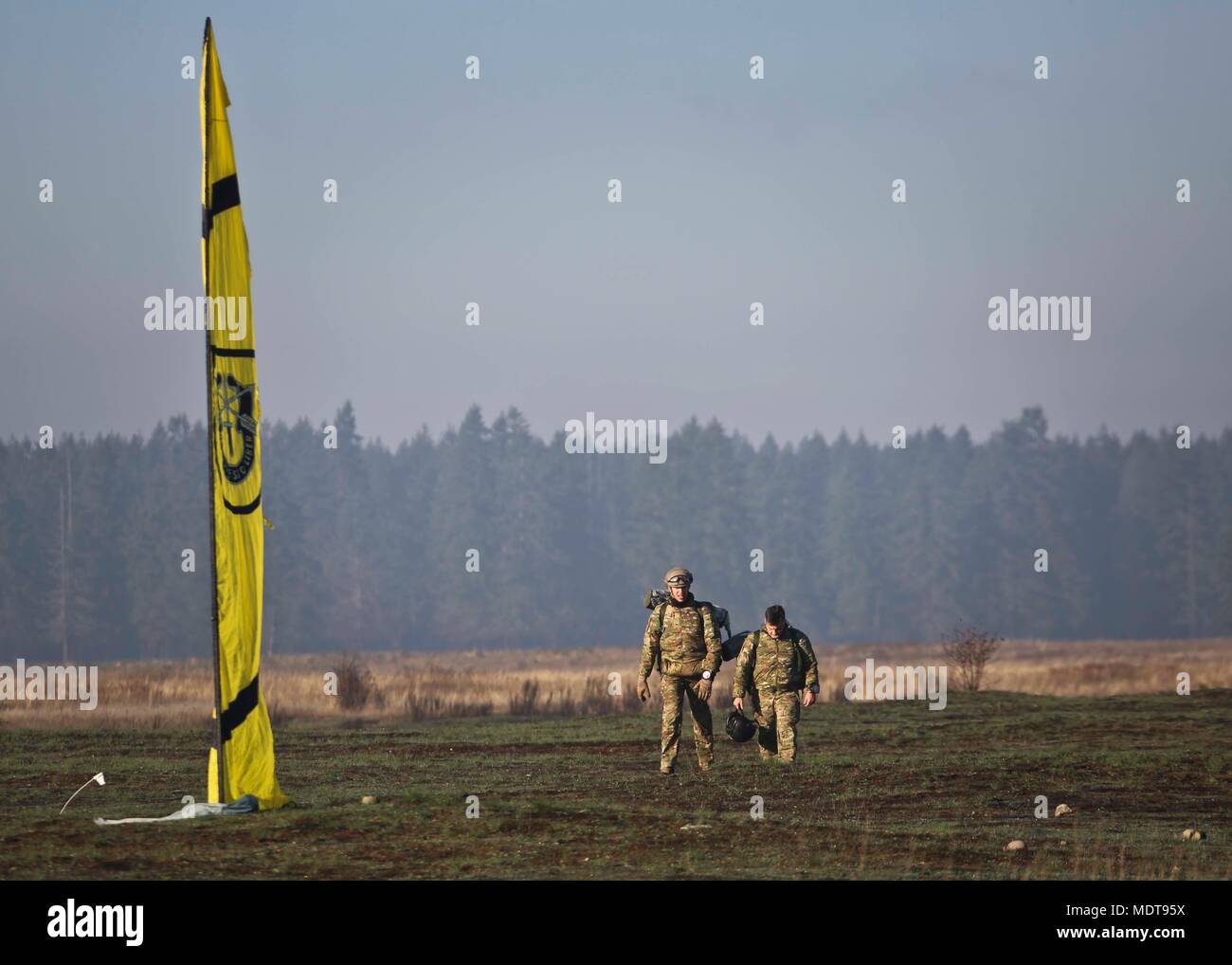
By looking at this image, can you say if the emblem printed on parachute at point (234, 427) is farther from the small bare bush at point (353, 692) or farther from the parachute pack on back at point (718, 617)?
the small bare bush at point (353, 692)

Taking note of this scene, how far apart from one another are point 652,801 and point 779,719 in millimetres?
3202

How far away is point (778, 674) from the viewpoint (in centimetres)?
2059

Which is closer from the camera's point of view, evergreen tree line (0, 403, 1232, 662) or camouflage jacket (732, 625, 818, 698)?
camouflage jacket (732, 625, 818, 698)

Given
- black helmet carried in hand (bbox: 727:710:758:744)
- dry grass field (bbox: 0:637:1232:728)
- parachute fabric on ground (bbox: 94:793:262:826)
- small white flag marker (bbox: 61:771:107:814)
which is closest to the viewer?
parachute fabric on ground (bbox: 94:793:262:826)

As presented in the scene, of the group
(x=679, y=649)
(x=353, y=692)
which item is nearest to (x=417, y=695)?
(x=353, y=692)

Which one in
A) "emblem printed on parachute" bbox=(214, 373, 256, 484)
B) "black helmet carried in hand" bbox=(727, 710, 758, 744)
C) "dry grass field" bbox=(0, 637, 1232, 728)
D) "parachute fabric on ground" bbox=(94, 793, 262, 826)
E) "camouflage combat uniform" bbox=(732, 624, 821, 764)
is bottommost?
"dry grass field" bbox=(0, 637, 1232, 728)

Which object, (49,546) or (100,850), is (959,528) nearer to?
(49,546)

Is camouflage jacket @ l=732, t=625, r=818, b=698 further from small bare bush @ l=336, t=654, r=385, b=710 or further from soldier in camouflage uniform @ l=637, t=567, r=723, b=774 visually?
small bare bush @ l=336, t=654, r=385, b=710

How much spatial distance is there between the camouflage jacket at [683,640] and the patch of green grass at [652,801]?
1304 mm

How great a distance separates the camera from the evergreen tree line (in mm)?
126125

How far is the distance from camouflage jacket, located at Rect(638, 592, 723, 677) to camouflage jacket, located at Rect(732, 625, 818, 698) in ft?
1.85


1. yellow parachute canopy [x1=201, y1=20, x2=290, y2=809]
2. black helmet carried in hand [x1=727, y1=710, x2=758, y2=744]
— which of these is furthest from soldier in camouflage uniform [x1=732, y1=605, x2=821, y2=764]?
yellow parachute canopy [x1=201, y1=20, x2=290, y2=809]

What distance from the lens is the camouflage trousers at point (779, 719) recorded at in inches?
818
